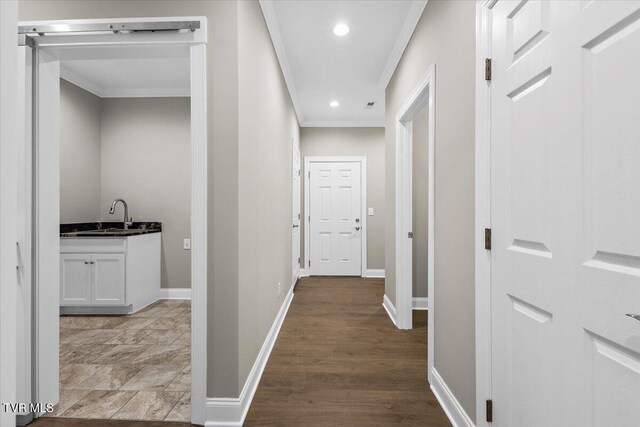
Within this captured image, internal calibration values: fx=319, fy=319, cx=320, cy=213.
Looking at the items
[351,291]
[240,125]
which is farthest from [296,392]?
[351,291]

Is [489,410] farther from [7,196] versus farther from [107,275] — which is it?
[107,275]

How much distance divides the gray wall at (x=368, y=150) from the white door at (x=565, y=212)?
4.27 metres

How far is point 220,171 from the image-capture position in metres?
1.71

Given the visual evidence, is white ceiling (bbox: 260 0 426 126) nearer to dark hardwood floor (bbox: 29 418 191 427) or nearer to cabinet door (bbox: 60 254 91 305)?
dark hardwood floor (bbox: 29 418 191 427)

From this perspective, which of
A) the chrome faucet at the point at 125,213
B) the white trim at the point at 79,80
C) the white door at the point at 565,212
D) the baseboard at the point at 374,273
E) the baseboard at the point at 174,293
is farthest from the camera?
the baseboard at the point at 374,273

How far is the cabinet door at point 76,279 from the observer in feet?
11.3

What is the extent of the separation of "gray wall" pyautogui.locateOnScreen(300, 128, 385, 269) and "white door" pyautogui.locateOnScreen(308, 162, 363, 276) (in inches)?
7.2

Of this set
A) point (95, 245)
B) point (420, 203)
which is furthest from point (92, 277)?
point (420, 203)

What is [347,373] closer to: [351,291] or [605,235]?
[605,235]

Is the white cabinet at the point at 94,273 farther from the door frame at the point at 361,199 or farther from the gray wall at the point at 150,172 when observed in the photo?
the door frame at the point at 361,199

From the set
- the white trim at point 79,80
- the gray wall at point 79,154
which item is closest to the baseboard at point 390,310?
the gray wall at point 79,154

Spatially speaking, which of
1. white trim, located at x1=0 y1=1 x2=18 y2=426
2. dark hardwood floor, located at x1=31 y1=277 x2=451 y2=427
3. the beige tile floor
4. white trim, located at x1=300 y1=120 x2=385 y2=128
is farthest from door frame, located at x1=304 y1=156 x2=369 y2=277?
white trim, located at x1=0 y1=1 x2=18 y2=426

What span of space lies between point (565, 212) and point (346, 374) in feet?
5.82

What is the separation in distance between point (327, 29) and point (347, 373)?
2793 mm
